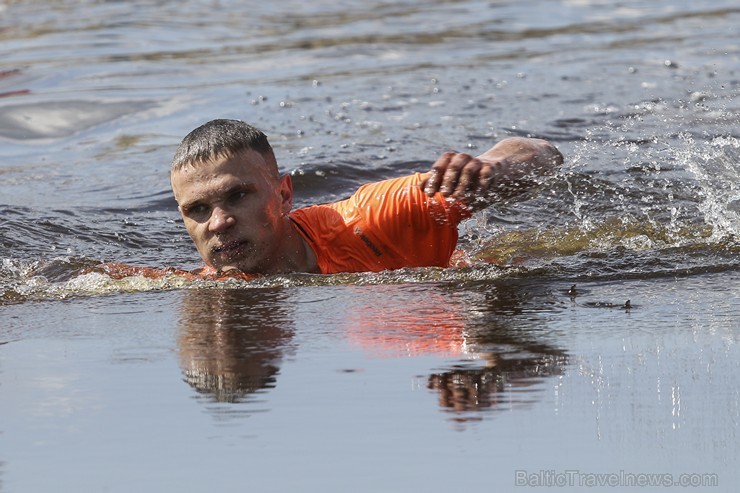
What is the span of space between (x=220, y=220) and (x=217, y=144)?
40 cm

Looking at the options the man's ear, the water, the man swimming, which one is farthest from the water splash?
the man's ear

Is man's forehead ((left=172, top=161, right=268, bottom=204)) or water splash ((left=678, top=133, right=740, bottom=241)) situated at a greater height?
man's forehead ((left=172, top=161, right=268, bottom=204))

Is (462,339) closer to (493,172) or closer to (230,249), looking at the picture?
(493,172)

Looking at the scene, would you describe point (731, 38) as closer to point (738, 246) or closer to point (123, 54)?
point (123, 54)

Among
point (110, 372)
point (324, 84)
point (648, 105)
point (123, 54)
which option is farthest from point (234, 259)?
point (123, 54)

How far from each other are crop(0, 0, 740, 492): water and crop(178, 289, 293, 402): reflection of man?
16 mm

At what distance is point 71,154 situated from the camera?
1097cm

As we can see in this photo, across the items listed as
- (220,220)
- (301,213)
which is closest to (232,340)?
(220,220)

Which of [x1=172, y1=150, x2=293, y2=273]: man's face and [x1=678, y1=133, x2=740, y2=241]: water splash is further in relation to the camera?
[x1=678, y1=133, x2=740, y2=241]: water splash

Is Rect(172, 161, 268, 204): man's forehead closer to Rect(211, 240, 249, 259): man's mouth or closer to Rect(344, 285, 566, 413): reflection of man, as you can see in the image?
Rect(211, 240, 249, 259): man's mouth

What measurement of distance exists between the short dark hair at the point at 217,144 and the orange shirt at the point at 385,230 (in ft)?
1.20

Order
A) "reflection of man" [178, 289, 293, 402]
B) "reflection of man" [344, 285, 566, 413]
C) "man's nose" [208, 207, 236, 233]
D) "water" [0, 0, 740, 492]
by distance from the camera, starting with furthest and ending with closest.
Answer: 1. "man's nose" [208, 207, 236, 233]
2. "reflection of man" [178, 289, 293, 402]
3. "reflection of man" [344, 285, 566, 413]
4. "water" [0, 0, 740, 492]

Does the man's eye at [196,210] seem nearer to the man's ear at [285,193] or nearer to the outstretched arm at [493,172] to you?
the man's ear at [285,193]

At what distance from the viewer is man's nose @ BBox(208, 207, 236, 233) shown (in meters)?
5.88
